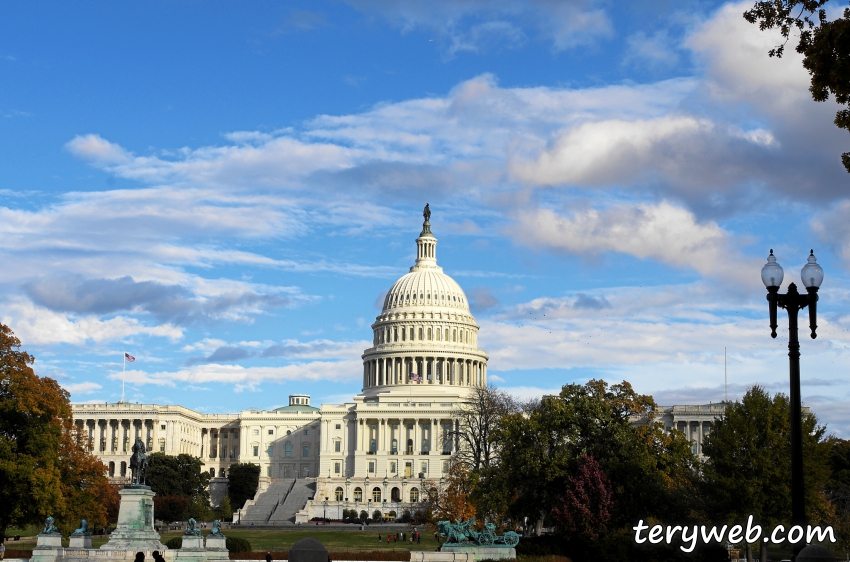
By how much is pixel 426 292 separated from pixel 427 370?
12736mm

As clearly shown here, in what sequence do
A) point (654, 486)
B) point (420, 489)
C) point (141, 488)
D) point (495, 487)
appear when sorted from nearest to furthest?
point (141, 488), point (654, 486), point (495, 487), point (420, 489)

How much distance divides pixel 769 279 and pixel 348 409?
156181 millimetres

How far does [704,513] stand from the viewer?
198 feet

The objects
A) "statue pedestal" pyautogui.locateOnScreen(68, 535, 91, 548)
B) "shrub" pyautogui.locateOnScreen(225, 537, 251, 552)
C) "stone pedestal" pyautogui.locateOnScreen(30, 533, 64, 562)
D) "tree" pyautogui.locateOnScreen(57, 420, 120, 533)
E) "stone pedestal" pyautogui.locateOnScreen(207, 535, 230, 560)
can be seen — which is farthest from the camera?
"tree" pyautogui.locateOnScreen(57, 420, 120, 533)

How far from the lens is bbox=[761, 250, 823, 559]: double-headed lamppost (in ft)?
79.2

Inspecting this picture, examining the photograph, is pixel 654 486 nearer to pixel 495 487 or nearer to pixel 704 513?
pixel 704 513

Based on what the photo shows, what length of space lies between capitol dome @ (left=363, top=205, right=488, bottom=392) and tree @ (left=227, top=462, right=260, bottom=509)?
2517 centimetres

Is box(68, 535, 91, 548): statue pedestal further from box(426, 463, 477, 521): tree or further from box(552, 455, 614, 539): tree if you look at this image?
box(426, 463, 477, 521): tree

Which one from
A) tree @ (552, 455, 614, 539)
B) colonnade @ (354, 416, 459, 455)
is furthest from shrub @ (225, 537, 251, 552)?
colonnade @ (354, 416, 459, 455)

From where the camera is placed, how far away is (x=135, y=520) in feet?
180


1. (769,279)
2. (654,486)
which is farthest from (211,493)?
(769,279)

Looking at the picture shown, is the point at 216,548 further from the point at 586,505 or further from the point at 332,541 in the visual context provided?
the point at 332,541

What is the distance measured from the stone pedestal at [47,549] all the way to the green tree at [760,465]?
1196 inches

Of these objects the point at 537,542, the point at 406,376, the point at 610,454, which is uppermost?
the point at 406,376
